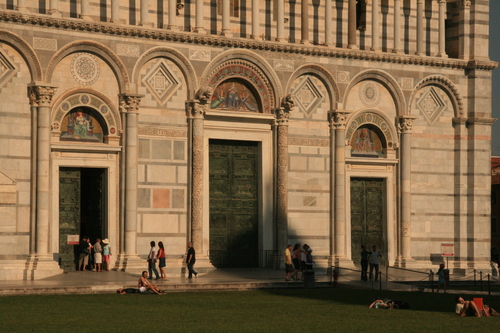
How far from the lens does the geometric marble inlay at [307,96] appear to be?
39.9 meters

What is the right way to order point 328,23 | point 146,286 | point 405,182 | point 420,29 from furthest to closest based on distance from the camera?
1. point 420,29
2. point 405,182
3. point 328,23
4. point 146,286

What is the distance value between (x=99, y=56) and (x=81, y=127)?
7.90 feet

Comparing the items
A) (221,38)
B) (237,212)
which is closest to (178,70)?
(221,38)

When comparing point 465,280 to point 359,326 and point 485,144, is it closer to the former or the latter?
point 485,144

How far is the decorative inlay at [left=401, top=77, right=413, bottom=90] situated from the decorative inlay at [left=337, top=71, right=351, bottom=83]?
2466 millimetres

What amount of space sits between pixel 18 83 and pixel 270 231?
1051 centimetres

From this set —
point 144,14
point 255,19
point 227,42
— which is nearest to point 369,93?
point 255,19

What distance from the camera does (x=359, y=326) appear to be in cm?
2312

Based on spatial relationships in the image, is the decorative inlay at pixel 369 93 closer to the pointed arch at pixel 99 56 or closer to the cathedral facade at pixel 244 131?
the cathedral facade at pixel 244 131

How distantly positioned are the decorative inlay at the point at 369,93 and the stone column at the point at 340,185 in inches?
48.6

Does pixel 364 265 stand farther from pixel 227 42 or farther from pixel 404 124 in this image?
pixel 227 42

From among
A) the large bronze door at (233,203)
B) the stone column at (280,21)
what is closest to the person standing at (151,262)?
the large bronze door at (233,203)

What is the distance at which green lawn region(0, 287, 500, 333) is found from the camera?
22.5 meters

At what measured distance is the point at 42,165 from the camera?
34062 millimetres
